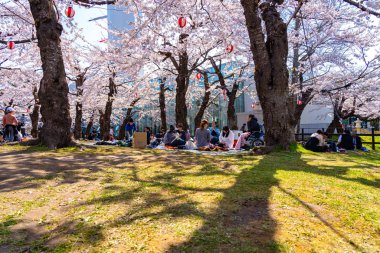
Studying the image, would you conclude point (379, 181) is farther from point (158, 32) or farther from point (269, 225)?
point (158, 32)

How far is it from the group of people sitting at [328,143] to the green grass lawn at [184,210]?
4.67 m

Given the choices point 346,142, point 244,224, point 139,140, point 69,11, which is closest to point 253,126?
point 346,142

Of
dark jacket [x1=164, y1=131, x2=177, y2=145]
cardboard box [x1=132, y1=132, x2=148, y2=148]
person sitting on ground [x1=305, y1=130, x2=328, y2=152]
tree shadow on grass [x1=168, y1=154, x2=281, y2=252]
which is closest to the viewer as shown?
tree shadow on grass [x1=168, y1=154, x2=281, y2=252]

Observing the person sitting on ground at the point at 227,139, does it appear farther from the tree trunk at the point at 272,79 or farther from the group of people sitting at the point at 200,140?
the tree trunk at the point at 272,79

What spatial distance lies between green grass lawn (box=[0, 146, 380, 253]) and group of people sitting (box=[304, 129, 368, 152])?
15.3 ft

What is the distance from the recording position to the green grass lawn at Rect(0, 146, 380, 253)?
73.2 inches

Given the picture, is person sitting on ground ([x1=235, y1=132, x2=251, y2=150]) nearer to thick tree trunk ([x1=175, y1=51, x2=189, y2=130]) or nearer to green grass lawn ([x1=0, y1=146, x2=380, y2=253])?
thick tree trunk ([x1=175, y1=51, x2=189, y2=130])

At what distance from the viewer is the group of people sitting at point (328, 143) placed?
8.76 m

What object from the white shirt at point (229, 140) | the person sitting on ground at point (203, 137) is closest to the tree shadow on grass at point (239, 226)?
the person sitting on ground at point (203, 137)

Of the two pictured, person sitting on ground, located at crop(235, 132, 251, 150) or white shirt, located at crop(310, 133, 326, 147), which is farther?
person sitting on ground, located at crop(235, 132, 251, 150)

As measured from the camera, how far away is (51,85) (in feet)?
21.5

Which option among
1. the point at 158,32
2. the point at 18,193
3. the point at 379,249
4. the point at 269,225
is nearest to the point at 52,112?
the point at 18,193

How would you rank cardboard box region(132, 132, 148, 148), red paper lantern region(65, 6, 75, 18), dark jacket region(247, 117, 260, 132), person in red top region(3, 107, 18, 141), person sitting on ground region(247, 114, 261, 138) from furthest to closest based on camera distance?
person in red top region(3, 107, 18, 141), dark jacket region(247, 117, 260, 132), person sitting on ground region(247, 114, 261, 138), cardboard box region(132, 132, 148, 148), red paper lantern region(65, 6, 75, 18)

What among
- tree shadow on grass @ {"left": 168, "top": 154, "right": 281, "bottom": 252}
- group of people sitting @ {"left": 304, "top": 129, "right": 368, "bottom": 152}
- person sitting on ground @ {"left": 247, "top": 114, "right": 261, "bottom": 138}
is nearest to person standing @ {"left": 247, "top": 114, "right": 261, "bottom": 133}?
person sitting on ground @ {"left": 247, "top": 114, "right": 261, "bottom": 138}
